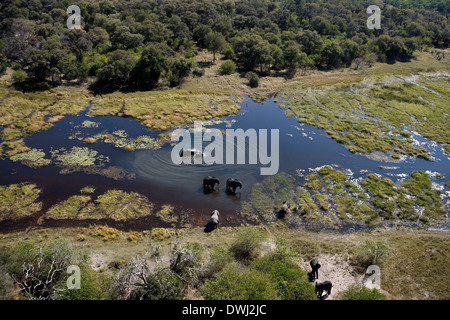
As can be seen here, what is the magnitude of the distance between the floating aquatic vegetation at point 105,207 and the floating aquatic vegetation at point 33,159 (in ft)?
33.2

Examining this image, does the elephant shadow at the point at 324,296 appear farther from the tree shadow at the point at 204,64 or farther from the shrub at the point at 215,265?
the tree shadow at the point at 204,64

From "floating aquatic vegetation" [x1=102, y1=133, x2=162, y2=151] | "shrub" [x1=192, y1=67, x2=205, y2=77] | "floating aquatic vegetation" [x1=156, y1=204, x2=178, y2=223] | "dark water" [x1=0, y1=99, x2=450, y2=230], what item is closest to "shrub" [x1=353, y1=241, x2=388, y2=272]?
"dark water" [x1=0, y1=99, x2=450, y2=230]

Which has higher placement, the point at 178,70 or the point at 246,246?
the point at 178,70

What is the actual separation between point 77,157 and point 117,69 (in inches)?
1222

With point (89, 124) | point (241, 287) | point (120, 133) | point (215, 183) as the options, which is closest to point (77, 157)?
point (120, 133)

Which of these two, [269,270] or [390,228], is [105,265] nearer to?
[269,270]

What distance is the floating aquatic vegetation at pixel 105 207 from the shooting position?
3384cm

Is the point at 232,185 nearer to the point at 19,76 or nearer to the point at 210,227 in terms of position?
the point at 210,227

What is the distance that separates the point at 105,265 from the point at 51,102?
45.6 meters

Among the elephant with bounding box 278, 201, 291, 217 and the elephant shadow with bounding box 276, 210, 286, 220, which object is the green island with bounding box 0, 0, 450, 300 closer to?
the elephant shadow with bounding box 276, 210, 286, 220

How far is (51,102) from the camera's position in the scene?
6034 centimetres

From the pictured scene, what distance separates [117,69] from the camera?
6738cm

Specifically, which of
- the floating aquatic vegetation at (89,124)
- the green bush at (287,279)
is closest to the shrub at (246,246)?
the green bush at (287,279)
